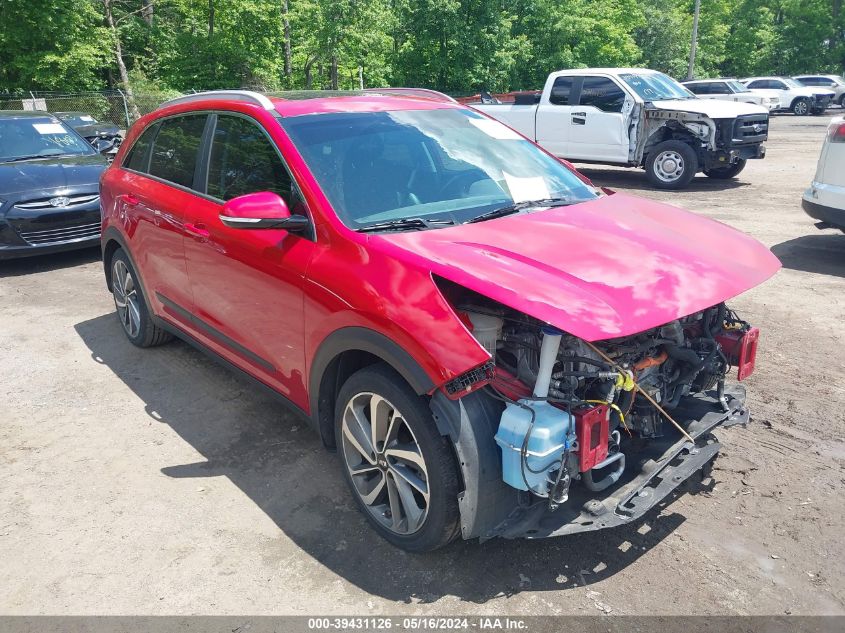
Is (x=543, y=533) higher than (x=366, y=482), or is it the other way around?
(x=543, y=533)

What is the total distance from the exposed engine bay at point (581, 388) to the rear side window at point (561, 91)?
10.7 metres

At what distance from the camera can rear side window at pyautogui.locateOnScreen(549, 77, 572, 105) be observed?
13.1 m

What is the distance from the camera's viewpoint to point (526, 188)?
3.70 m

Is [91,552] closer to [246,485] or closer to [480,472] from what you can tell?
[246,485]

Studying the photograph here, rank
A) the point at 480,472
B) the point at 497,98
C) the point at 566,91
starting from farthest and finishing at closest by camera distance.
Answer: the point at 497,98, the point at 566,91, the point at 480,472

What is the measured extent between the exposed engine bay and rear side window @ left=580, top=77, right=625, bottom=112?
10130mm

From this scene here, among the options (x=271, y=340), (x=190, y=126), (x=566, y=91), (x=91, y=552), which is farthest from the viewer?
(x=566, y=91)

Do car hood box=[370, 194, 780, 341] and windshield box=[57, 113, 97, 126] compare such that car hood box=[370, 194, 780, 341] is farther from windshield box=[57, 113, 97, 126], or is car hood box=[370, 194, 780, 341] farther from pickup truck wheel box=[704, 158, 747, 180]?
windshield box=[57, 113, 97, 126]

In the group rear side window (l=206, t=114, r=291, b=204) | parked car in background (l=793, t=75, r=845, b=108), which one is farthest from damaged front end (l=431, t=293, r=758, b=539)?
parked car in background (l=793, t=75, r=845, b=108)

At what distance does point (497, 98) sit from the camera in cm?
1598

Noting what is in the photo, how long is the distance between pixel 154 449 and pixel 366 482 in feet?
5.07

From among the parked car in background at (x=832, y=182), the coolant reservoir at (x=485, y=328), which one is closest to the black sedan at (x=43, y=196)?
the coolant reservoir at (x=485, y=328)

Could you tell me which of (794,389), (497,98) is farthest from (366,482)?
(497,98)

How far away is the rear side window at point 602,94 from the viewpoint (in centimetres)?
1241
